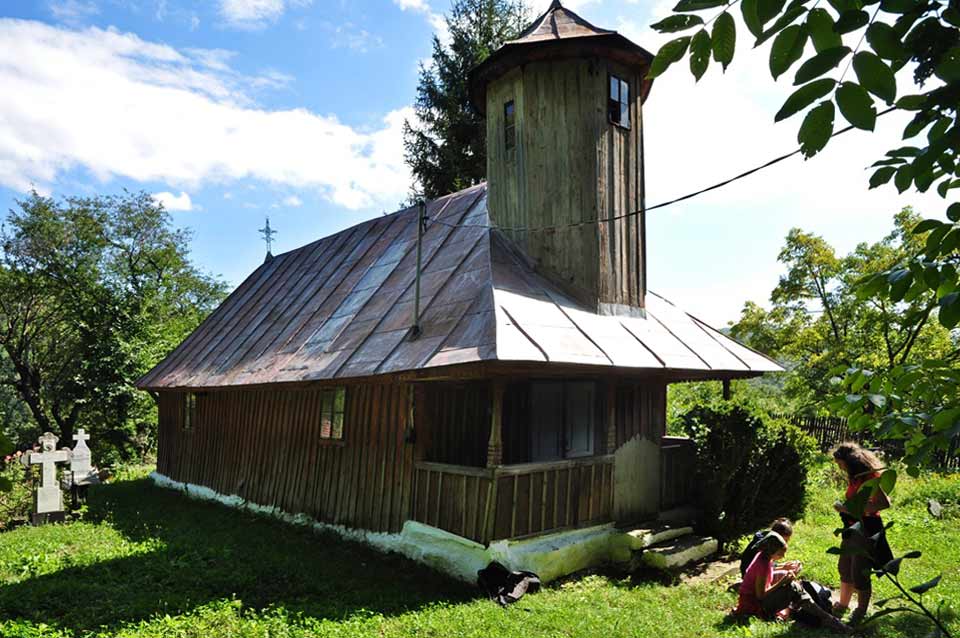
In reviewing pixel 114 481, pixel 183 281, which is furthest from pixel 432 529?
pixel 183 281

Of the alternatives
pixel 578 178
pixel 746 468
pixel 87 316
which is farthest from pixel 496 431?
pixel 87 316

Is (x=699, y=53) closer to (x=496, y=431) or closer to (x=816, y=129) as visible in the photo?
(x=816, y=129)

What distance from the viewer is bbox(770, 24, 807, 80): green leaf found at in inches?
58.3

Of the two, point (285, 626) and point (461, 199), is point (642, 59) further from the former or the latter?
point (285, 626)

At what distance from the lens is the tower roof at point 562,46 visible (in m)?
9.95

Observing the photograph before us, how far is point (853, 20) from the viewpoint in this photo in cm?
138

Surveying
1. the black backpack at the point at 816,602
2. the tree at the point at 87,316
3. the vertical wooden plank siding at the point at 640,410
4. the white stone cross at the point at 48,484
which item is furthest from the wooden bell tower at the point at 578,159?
the tree at the point at 87,316

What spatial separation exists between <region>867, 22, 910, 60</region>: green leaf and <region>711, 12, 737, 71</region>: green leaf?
12.6 inches

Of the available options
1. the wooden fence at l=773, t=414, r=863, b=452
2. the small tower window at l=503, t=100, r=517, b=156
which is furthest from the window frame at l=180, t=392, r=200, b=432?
the wooden fence at l=773, t=414, r=863, b=452

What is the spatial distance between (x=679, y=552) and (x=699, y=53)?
7912 mm

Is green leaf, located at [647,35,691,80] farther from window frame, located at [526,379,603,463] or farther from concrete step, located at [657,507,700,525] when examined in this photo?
concrete step, located at [657,507,700,525]

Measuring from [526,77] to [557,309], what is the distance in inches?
167

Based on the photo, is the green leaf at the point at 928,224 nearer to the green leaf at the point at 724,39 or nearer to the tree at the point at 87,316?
the green leaf at the point at 724,39

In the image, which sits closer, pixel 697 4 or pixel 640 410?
pixel 697 4
